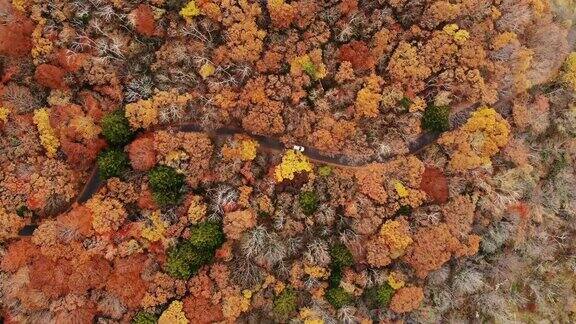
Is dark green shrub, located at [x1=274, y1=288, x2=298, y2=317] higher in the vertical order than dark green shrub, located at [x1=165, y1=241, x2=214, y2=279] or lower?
lower

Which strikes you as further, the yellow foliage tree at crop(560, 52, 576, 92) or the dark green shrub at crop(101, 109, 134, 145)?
the yellow foliage tree at crop(560, 52, 576, 92)

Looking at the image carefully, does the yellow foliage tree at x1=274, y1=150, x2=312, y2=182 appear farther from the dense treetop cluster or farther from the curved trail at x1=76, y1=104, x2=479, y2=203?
the curved trail at x1=76, y1=104, x2=479, y2=203

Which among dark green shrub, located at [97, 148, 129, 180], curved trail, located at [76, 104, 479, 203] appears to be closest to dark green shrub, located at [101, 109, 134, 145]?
dark green shrub, located at [97, 148, 129, 180]

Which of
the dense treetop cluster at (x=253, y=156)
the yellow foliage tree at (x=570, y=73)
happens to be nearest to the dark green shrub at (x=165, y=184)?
the dense treetop cluster at (x=253, y=156)

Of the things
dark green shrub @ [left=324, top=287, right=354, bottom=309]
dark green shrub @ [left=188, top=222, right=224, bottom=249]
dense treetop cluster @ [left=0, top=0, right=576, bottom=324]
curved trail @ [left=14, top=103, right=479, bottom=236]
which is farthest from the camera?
curved trail @ [left=14, top=103, right=479, bottom=236]

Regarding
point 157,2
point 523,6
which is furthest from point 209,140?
point 523,6

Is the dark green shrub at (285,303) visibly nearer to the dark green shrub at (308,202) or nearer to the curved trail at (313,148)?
the dark green shrub at (308,202)

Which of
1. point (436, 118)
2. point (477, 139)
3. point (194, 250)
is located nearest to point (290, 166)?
point (194, 250)
